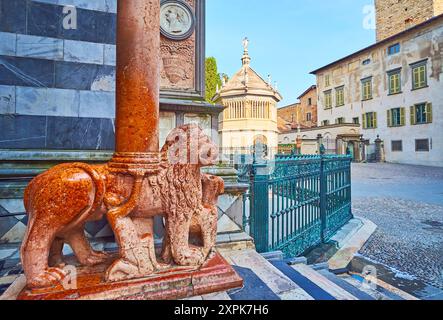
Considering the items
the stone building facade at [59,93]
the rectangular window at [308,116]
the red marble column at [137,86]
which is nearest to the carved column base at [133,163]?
the red marble column at [137,86]

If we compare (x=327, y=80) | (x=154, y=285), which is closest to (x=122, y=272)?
(x=154, y=285)

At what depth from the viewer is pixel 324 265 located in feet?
10.9

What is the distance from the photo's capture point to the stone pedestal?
175 cm

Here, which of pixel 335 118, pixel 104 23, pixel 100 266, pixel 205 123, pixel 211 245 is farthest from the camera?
pixel 335 118

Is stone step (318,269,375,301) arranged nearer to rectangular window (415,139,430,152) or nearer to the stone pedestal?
the stone pedestal

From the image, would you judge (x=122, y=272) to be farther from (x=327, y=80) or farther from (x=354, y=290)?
(x=327, y=80)

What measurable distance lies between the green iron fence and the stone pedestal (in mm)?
1416

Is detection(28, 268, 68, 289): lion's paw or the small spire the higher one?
the small spire

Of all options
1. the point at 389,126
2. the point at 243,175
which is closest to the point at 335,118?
the point at 389,126

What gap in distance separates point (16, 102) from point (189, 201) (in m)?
2.54

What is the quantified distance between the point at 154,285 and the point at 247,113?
3173 cm

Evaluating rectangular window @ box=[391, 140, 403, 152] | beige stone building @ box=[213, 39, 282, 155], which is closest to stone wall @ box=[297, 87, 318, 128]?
beige stone building @ box=[213, 39, 282, 155]
